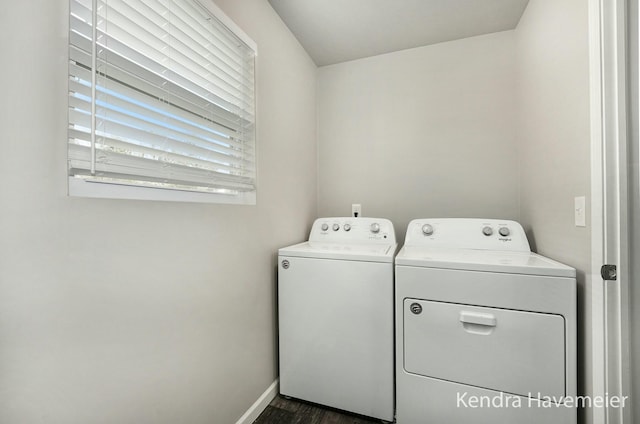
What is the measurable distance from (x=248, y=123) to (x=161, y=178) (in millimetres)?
629

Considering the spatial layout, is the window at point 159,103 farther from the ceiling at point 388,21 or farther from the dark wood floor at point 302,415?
the dark wood floor at point 302,415

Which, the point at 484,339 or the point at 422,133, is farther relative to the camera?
the point at 422,133

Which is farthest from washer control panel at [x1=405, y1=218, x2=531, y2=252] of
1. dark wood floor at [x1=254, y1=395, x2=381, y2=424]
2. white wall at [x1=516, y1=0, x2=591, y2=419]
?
dark wood floor at [x1=254, y1=395, x2=381, y2=424]

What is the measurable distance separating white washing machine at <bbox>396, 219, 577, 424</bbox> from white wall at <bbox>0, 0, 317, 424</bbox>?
2.71 ft

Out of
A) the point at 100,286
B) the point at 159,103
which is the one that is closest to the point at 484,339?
the point at 100,286

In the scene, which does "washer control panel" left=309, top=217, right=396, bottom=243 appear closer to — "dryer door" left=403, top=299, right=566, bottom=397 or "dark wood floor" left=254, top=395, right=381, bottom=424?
"dryer door" left=403, top=299, right=566, bottom=397

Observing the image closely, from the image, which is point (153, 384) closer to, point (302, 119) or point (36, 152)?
point (36, 152)

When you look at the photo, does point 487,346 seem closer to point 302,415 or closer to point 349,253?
point 349,253

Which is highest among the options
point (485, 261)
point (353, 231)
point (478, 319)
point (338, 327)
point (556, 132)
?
point (556, 132)

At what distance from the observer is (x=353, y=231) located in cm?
190

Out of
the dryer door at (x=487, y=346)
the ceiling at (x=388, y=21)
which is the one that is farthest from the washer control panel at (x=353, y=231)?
the ceiling at (x=388, y=21)

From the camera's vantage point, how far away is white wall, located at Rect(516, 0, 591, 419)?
1105 millimetres

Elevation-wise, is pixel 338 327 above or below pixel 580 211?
below

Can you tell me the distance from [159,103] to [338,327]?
133 centimetres
